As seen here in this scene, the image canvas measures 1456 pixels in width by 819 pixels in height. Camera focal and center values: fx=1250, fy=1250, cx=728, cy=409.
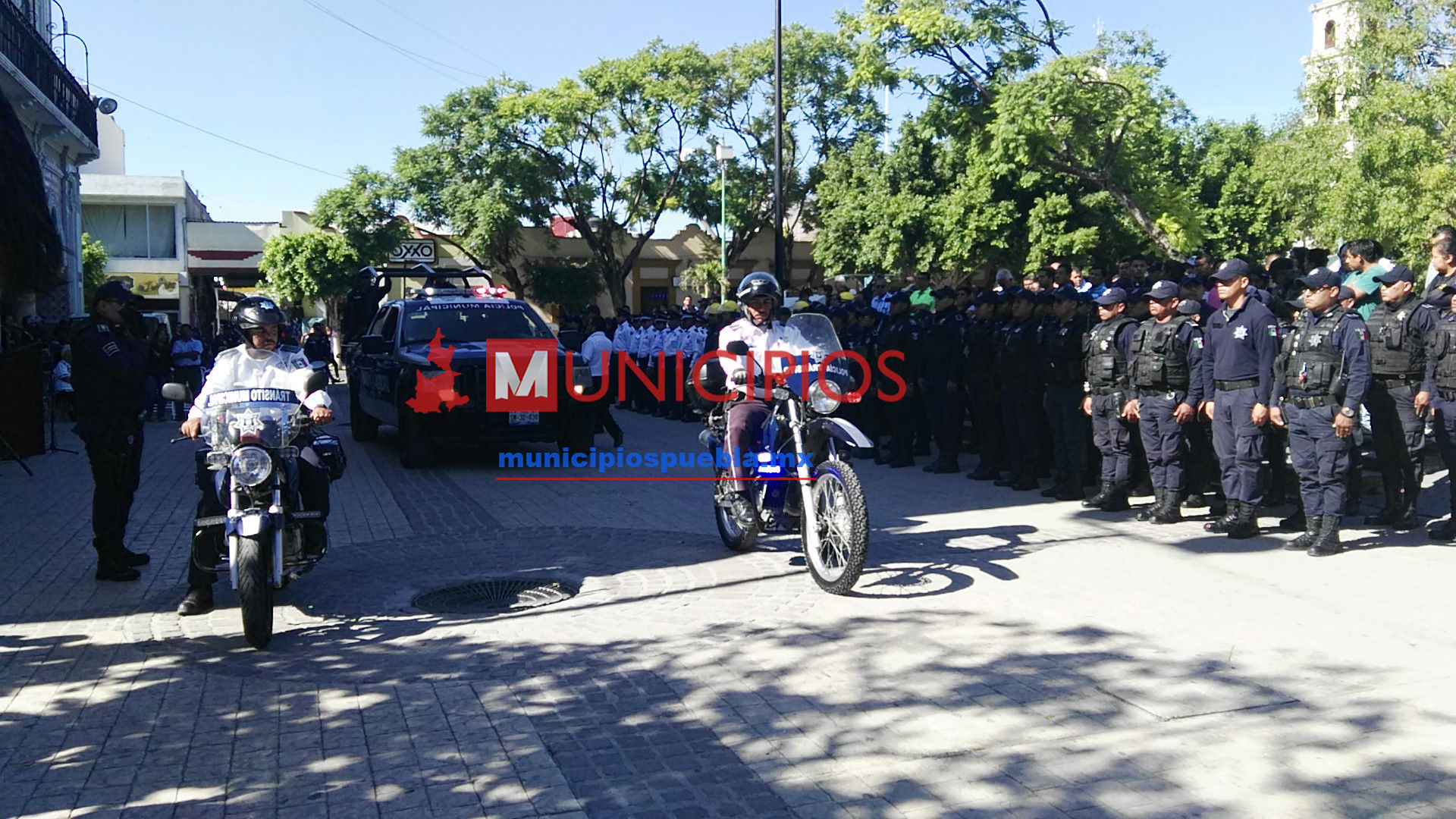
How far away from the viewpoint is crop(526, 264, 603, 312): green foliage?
45.8m

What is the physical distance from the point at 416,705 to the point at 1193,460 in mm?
6981

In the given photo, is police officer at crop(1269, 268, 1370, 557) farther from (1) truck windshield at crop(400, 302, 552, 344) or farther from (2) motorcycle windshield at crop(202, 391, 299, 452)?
(1) truck windshield at crop(400, 302, 552, 344)

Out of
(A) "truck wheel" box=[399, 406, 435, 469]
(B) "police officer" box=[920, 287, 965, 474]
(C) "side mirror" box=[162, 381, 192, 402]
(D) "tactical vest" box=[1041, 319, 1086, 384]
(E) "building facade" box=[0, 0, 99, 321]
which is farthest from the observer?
(E) "building facade" box=[0, 0, 99, 321]

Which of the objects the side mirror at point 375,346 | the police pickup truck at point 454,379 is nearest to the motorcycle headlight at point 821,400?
Answer: the police pickup truck at point 454,379

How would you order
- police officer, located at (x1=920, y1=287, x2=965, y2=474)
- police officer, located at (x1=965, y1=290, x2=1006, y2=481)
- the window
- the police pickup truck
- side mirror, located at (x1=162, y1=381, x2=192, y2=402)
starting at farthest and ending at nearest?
the window
the police pickup truck
police officer, located at (x1=920, y1=287, x2=965, y2=474)
police officer, located at (x1=965, y1=290, x2=1006, y2=481)
side mirror, located at (x1=162, y1=381, x2=192, y2=402)

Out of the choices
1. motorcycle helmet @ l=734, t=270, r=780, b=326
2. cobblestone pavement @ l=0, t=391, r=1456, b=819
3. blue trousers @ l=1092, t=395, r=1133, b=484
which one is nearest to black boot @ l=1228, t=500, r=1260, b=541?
cobblestone pavement @ l=0, t=391, r=1456, b=819

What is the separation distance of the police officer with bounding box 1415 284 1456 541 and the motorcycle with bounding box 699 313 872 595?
3.92m

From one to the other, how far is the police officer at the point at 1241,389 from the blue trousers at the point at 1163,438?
1.18 ft

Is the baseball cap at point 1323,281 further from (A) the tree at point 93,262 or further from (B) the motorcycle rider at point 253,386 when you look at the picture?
(A) the tree at point 93,262

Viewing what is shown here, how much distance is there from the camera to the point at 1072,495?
34.9 ft

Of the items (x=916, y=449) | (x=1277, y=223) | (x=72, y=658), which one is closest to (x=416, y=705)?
(x=72, y=658)

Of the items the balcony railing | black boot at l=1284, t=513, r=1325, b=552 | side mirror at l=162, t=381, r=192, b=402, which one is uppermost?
the balcony railing

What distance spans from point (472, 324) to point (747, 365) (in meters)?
7.19

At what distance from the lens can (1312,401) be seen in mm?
8055
